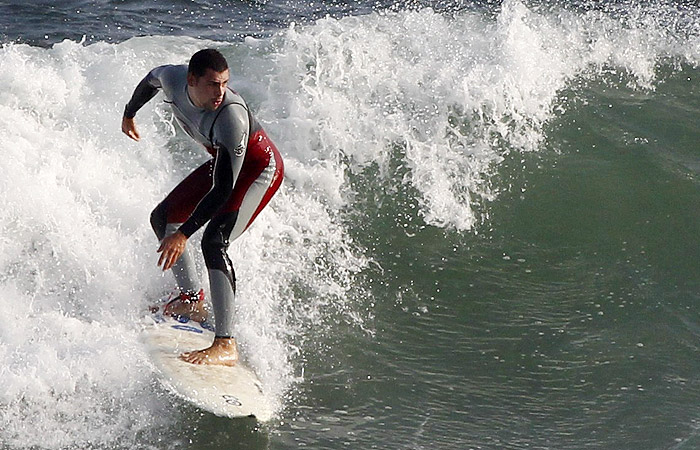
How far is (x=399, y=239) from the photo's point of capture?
6758 millimetres

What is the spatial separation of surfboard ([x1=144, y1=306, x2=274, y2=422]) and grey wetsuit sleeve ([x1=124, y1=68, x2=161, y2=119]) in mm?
1246

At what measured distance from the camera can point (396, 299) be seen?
6.08 metres

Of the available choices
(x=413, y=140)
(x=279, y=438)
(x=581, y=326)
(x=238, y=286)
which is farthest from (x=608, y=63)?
(x=279, y=438)

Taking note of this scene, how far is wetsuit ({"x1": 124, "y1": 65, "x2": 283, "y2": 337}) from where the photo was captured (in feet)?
14.7

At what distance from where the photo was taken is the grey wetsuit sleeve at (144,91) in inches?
197

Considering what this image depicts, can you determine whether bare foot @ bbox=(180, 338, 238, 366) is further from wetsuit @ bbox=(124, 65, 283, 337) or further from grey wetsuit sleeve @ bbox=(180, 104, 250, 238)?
grey wetsuit sleeve @ bbox=(180, 104, 250, 238)

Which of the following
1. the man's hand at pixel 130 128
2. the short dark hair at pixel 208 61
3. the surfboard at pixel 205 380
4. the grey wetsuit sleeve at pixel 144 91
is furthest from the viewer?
the man's hand at pixel 130 128

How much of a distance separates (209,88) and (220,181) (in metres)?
0.46

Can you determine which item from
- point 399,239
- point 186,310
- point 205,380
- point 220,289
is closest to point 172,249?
point 220,289

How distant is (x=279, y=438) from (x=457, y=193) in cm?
316

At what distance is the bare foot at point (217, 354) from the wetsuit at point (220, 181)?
0.17 ft

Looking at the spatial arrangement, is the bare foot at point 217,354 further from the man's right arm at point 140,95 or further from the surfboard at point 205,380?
the man's right arm at point 140,95

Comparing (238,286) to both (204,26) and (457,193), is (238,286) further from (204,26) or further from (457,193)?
(204,26)

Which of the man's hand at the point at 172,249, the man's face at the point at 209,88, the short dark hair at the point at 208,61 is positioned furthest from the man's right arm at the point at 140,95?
the man's hand at the point at 172,249
